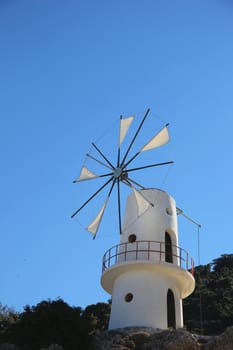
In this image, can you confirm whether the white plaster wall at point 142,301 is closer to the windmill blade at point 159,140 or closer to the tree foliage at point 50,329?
the tree foliage at point 50,329

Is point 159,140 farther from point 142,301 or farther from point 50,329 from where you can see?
point 50,329

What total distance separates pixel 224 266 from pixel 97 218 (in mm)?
35972

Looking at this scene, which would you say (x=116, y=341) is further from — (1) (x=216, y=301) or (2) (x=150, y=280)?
(1) (x=216, y=301)

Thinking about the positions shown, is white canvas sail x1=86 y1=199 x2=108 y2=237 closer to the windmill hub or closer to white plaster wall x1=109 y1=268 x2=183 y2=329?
the windmill hub

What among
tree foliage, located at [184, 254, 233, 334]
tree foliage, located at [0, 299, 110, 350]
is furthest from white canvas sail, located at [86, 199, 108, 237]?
tree foliage, located at [184, 254, 233, 334]

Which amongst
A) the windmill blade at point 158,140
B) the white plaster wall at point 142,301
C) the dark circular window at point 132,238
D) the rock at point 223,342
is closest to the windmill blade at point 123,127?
the windmill blade at point 158,140

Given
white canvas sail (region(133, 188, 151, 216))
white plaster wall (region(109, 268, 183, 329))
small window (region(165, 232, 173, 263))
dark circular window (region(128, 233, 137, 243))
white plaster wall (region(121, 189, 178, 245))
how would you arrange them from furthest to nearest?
1. white canvas sail (region(133, 188, 151, 216))
2. dark circular window (region(128, 233, 137, 243))
3. white plaster wall (region(121, 189, 178, 245))
4. small window (region(165, 232, 173, 263))
5. white plaster wall (region(109, 268, 183, 329))

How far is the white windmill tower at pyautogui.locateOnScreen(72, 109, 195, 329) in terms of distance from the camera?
25203mm

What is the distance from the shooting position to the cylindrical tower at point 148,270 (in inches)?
990

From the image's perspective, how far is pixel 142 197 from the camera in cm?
2767

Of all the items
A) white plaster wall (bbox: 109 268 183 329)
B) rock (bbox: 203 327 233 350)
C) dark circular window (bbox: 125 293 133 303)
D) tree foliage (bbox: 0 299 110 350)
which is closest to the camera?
rock (bbox: 203 327 233 350)

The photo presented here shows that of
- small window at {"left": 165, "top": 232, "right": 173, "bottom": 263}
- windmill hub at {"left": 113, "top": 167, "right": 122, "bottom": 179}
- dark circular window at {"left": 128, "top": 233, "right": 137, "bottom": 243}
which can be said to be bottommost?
small window at {"left": 165, "top": 232, "right": 173, "bottom": 263}

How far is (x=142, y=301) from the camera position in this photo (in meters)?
25.2

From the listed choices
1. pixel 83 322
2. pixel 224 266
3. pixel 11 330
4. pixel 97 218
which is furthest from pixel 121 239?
pixel 224 266
